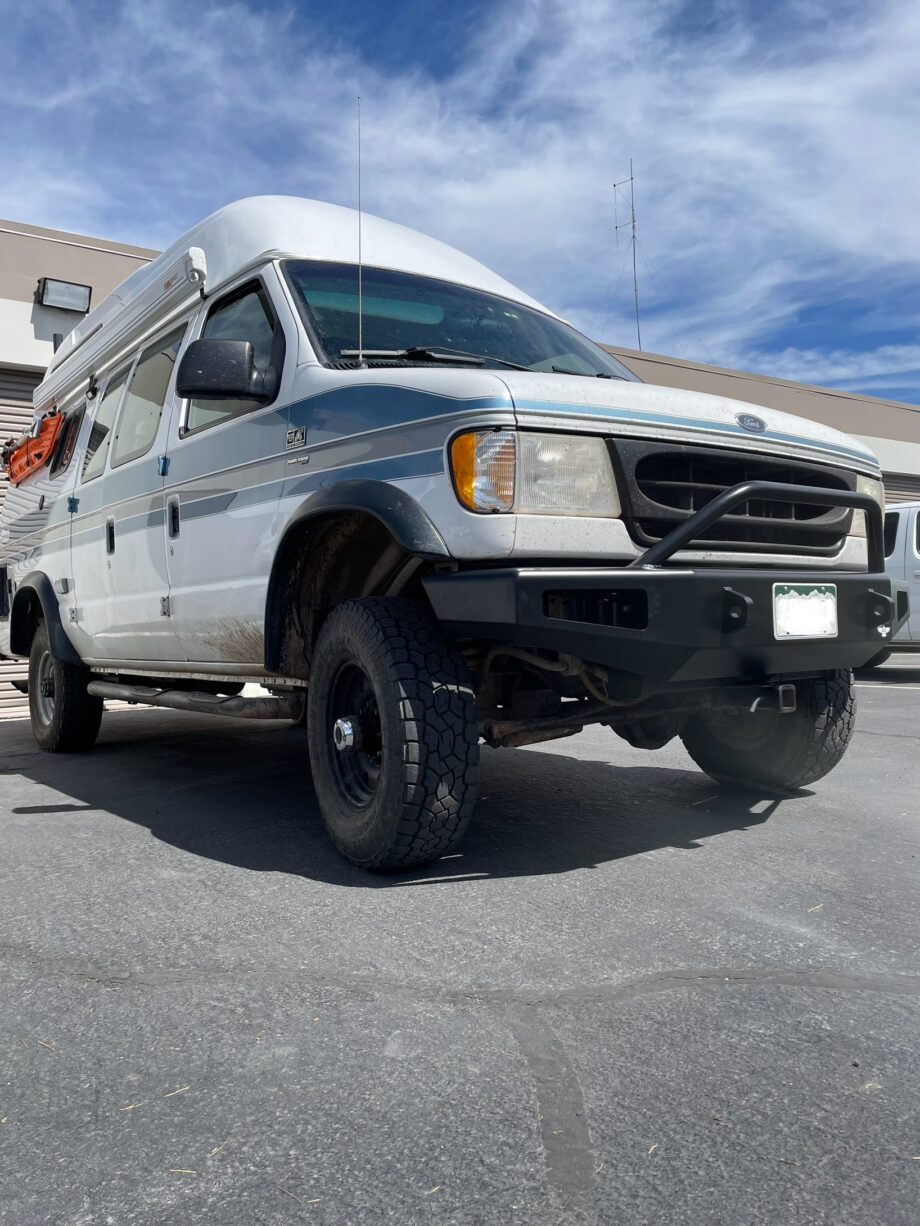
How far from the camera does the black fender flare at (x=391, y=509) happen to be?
2941 mm

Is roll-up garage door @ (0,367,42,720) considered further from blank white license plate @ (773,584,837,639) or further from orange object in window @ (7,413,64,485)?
blank white license plate @ (773,584,837,639)

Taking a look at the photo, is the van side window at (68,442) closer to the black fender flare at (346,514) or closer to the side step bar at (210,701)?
the side step bar at (210,701)

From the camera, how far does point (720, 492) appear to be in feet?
10.4

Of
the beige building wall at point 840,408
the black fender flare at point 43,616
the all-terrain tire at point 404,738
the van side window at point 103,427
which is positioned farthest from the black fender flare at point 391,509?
the beige building wall at point 840,408

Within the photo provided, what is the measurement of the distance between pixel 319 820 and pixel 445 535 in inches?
60.6

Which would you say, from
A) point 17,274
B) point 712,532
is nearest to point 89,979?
point 712,532

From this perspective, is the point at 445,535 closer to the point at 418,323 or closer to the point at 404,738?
the point at 404,738

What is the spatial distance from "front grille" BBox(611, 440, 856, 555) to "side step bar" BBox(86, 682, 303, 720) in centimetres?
155

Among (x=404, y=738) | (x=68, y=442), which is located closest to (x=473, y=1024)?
(x=404, y=738)

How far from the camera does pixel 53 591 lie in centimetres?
608

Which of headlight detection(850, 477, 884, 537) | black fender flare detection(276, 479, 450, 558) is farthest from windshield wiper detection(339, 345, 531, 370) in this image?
headlight detection(850, 477, 884, 537)

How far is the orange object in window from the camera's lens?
6.46m

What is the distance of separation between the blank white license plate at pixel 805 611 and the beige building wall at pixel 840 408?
1347 centimetres

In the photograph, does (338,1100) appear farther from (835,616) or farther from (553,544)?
(835,616)
